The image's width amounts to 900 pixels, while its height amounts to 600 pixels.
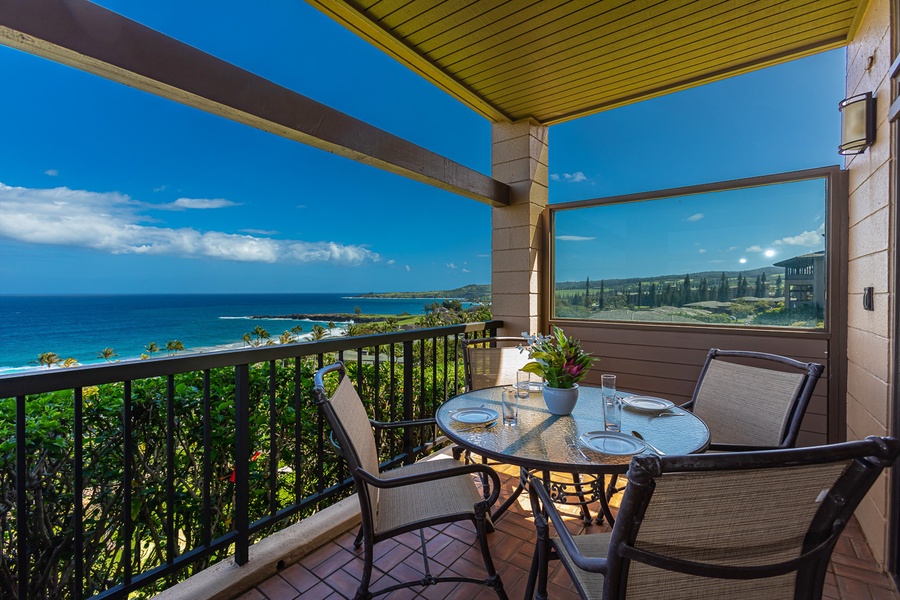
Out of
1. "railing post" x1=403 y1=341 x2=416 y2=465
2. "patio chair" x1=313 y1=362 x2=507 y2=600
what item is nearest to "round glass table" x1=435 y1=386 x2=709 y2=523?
"patio chair" x1=313 y1=362 x2=507 y2=600

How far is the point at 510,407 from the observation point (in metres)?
1.97

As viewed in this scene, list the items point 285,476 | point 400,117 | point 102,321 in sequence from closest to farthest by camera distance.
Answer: point 285,476
point 400,117
point 102,321

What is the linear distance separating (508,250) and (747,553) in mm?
3087

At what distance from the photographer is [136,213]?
57.9 feet

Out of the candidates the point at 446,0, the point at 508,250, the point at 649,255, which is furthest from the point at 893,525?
the point at 446,0

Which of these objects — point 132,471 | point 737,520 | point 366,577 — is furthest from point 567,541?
point 132,471

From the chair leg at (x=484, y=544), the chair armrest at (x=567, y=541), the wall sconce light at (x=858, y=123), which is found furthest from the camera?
the wall sconce light at (x=858, y=123)

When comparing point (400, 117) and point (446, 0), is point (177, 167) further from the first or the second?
point (446, 0)

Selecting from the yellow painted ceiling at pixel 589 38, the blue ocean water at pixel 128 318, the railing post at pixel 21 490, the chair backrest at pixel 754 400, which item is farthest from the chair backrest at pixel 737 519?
the blue ocean water at pixel 128 318

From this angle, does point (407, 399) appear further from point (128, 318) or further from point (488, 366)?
point (128, 318)

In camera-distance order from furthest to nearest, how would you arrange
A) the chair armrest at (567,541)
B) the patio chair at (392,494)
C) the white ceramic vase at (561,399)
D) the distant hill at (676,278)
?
the distant hill at (676,278) < the white ceramic vase at (561,399) < the patio chair at (392,494) < the chair armrest at (567,541)

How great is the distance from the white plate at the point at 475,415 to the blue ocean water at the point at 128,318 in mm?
12621

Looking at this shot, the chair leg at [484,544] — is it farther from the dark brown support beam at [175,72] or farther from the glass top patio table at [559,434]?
the dark brown support beam at [175,72]

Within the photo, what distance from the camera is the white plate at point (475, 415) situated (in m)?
1.71
